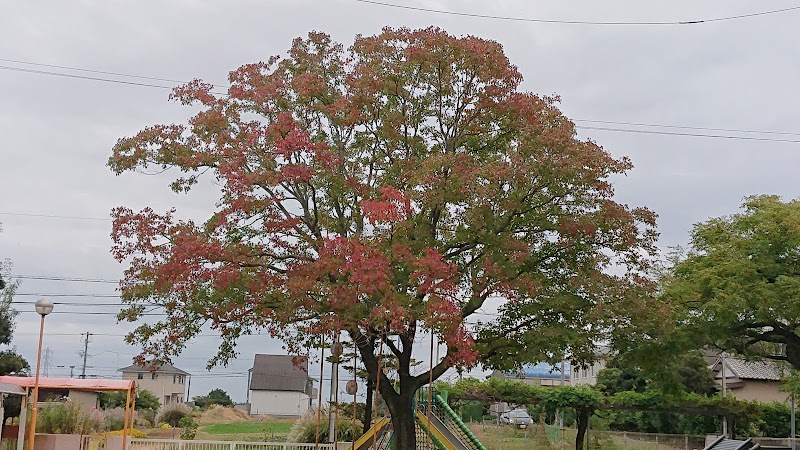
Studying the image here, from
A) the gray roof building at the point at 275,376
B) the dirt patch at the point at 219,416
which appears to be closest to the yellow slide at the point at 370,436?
the dirt patch at the point at 219,416

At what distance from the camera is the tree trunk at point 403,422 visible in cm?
1562

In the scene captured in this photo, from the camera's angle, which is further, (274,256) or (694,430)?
(694,430)

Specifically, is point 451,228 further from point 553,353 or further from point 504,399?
point 504,399

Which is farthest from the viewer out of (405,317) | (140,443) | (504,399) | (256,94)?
(504,399)

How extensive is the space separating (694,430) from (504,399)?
39.5ft

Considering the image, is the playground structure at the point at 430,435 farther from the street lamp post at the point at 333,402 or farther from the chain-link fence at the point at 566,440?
the chain-link fence at the point at 566,440

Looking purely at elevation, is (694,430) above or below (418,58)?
below

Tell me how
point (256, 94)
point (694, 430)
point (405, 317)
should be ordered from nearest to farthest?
point (405, 317), point (256, 94), point (694, 430)

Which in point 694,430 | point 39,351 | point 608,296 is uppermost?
point 608,296

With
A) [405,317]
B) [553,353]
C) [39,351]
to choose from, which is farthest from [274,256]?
[553,353]

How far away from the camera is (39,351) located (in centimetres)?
1390

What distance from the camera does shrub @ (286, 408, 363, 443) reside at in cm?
2164

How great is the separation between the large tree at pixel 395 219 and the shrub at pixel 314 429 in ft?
21.6

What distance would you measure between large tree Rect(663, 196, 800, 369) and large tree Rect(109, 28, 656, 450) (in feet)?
8.75
